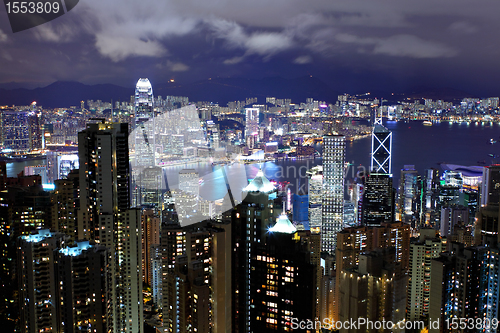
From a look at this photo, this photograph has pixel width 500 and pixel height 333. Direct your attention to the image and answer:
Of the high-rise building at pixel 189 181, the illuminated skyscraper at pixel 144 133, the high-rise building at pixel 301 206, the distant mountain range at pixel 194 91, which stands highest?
the distant mountain range at pixel 194 91

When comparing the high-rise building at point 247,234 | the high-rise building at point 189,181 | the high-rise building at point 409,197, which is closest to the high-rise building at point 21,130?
the high-rise building at point 189,181

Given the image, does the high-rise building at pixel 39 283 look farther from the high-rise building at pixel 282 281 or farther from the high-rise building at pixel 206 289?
the high-rise building at pixel 282 281

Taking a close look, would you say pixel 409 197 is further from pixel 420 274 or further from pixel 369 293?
pixel 369 293

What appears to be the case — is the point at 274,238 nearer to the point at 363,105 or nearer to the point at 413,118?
the point at 363,105

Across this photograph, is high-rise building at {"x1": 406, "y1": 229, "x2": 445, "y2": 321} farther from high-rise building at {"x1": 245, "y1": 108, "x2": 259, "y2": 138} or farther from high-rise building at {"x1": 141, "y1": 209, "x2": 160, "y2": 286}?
high-rise building at {"x1": 141, "y1": 209, "x2": 160, "y2": 286}

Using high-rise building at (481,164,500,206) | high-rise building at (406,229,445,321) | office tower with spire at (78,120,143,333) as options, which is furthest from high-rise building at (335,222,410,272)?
high-rise building at (481,164,500,206)

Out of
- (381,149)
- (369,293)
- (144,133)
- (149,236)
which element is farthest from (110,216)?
(381,149)

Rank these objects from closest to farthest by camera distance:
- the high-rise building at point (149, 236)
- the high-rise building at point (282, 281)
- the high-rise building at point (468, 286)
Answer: the high-rise building at point (282, 281) < the high-rise building at point (468, 286) < the high-rise building at point (149, 236)

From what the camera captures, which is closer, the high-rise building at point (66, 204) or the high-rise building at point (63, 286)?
the high-rise building at point (63, 286)
